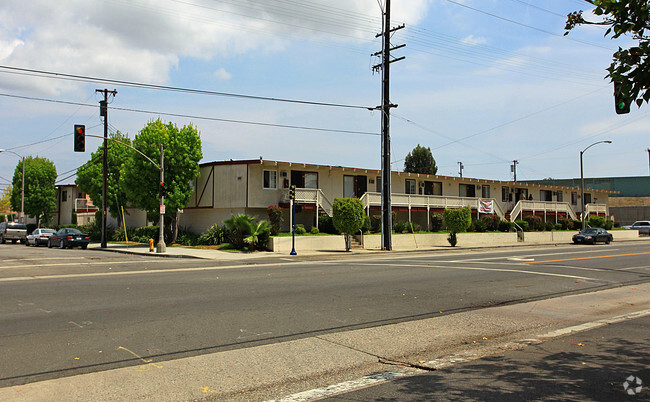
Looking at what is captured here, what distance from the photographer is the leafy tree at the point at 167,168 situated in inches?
1403

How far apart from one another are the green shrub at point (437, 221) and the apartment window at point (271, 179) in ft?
53.8

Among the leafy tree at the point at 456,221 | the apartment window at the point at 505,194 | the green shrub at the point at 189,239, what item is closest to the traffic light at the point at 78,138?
the green shrub at the point at 189,239

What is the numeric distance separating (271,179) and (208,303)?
2575cm

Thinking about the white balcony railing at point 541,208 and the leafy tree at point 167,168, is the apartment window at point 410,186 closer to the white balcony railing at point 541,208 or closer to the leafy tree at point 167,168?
the white balcony railing at point 541,208

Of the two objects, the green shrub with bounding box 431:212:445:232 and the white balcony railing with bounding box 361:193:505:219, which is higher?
the white balcony railing with bounding box 361:193:505:219

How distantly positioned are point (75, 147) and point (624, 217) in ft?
272

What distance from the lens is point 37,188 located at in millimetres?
55500

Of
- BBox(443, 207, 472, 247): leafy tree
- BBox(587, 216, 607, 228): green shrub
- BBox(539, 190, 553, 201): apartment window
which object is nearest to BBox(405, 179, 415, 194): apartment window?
BBox(443, 207, 472, 247): leafy tree

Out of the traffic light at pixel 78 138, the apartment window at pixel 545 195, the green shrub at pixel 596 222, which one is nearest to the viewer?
the traffic light at pixel 78 138

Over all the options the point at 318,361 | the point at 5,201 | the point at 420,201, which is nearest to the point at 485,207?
the point at 420,201

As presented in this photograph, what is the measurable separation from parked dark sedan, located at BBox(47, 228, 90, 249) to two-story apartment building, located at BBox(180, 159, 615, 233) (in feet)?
23.9

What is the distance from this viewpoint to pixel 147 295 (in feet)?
38.4

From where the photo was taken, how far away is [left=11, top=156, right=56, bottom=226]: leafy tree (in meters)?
55.5

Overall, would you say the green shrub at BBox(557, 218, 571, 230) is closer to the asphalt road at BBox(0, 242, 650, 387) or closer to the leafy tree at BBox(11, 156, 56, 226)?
the asphalt road at BBox(0, 242, 650, 387)
